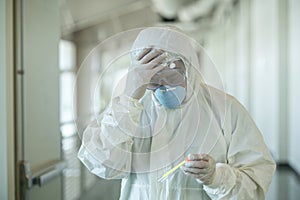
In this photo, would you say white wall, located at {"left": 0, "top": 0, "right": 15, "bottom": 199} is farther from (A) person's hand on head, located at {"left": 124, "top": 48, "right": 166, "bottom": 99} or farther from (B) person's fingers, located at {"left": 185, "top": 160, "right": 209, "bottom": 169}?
(B) person's fingers, located at {"left": 185, "top": 160, "right": 209, "bottom": 169}

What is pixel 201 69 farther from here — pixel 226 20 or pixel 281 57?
pixel 226 20

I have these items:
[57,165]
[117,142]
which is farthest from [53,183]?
[117,142]

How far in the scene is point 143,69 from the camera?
34.0 inches

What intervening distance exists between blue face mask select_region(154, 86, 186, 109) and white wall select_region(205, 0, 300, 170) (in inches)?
54.6

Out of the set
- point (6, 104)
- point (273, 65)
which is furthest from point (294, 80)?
point (6, 104)

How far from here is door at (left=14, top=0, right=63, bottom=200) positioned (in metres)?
1.25

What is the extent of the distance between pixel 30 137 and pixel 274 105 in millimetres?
2351

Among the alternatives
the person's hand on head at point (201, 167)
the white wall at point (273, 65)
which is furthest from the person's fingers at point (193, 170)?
the white wall at point (273, 65)

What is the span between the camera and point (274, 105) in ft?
10.0

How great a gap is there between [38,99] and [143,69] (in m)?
0.68

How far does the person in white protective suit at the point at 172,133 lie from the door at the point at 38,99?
0.43m

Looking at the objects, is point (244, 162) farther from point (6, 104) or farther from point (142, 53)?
point (6, 104)

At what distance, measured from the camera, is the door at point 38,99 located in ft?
4.11

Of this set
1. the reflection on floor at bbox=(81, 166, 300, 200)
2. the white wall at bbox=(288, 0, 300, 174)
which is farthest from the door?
the white wall at bbox=(288, 0, 300, 174)
